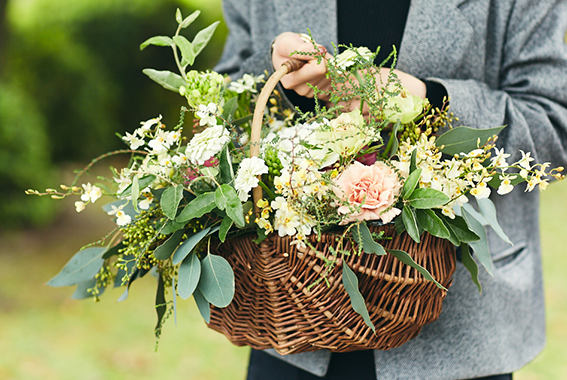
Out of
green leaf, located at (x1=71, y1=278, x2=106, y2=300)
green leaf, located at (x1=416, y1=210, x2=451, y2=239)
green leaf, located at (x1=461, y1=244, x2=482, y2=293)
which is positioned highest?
green leaf, located at (x1=416, y1=210, x2=451, y2=239)

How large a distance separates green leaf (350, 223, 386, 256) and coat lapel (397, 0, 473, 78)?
0.55 meters

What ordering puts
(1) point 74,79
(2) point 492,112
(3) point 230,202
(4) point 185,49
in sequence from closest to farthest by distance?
1. (3) point 230,202
2. (4) point 185,49
3. (2) point 492,112
4. (1) point 74,79

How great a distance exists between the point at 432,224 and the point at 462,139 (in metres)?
0.23

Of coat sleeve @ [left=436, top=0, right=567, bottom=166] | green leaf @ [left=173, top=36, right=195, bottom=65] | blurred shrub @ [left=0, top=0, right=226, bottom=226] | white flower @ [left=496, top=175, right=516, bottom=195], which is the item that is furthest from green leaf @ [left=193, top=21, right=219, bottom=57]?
blurred shrub @ [left=0, top=0, right=226, bottom=226]

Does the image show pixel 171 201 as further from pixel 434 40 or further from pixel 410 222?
pixel 434 40

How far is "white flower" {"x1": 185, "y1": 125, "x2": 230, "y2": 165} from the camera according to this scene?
0.89 m

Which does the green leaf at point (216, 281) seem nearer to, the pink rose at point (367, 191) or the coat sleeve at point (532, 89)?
the pink rose at point (367, 191)

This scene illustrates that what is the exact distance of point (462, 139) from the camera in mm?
979

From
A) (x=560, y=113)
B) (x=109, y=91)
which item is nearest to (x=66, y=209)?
(x=109, y=91)

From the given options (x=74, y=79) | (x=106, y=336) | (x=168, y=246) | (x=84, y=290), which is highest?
(x=168, y=246)


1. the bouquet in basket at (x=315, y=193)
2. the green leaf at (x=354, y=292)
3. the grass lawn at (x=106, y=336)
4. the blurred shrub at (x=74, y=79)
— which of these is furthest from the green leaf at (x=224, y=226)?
the blurred shrub at (x=74, y=79)

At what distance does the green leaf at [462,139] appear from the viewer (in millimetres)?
968

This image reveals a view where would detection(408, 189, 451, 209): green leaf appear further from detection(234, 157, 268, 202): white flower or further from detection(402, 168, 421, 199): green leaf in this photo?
detection(234, 157, 268, 202): white flower

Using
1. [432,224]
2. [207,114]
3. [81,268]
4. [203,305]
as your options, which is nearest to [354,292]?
[432,224]
